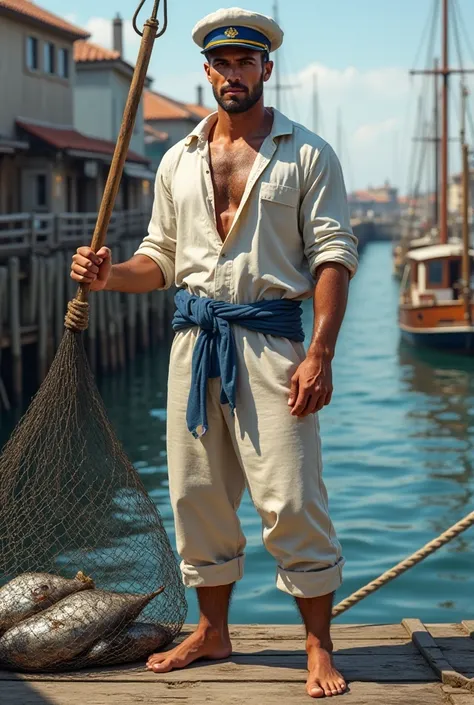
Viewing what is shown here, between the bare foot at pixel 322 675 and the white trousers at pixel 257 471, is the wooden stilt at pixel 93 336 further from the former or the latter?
the bare foot at pixel 322 675

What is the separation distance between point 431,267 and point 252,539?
1907 cm

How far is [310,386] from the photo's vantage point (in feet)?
11.5

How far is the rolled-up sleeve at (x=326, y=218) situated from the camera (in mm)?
3566

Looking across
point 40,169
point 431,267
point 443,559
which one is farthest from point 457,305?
point 443,559

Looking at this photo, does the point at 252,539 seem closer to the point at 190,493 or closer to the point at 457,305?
the point at 190,493

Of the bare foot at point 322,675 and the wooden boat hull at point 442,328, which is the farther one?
the wooden boat hull at point 442,328

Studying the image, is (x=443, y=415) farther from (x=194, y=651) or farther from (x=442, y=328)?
(x=194, y=651)

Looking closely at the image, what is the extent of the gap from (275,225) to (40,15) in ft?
88.2

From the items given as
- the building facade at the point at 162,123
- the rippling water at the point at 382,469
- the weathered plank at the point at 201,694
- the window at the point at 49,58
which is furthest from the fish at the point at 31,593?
the building facade at the point at 162,123

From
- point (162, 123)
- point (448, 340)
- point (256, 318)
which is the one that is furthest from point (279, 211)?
point (162, 123)

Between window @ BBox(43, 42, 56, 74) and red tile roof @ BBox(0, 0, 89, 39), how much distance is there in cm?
52

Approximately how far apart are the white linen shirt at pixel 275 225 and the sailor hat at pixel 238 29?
0.85ft

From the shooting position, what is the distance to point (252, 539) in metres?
10.7

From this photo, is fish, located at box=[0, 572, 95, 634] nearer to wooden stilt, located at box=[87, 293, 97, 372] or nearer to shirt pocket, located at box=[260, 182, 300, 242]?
shirt pocket, located at box=[260, 182, 300, 242]
